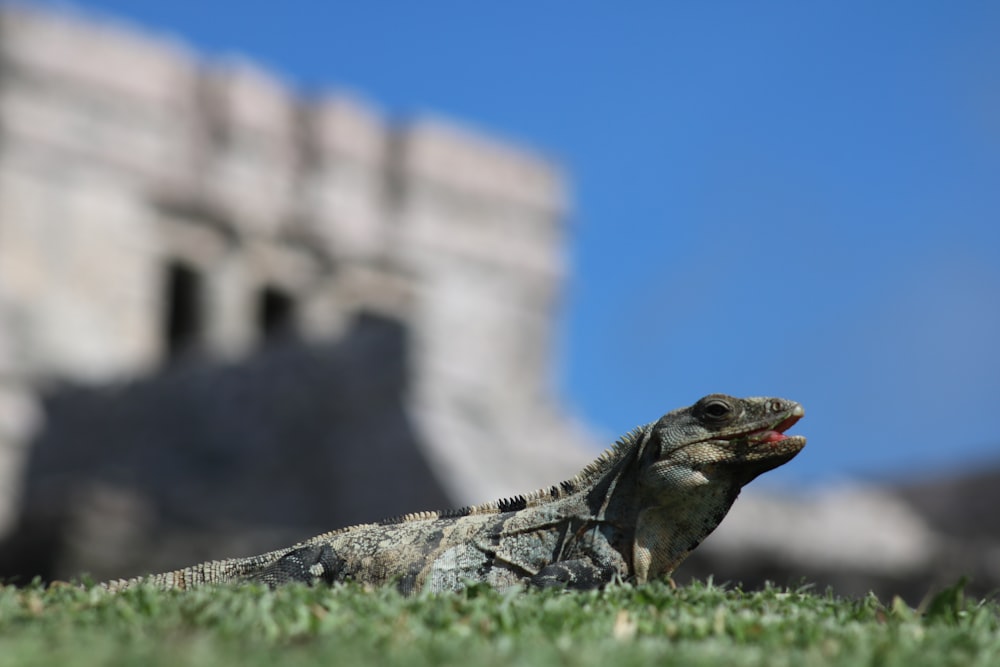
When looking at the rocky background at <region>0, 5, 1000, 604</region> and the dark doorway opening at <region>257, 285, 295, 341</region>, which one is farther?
the dark doorway opening at <region>257, 285, 295, 341</region>

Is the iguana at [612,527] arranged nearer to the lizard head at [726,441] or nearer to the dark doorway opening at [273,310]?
the lizard head at [726,441]

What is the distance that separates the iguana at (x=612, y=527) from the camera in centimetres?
909

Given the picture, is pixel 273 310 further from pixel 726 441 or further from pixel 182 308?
pixel 726 441

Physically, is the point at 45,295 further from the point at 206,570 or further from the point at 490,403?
the point at 206,570

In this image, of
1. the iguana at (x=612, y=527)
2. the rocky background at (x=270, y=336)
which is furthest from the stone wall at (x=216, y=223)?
the iguana at (x=612, y=527)

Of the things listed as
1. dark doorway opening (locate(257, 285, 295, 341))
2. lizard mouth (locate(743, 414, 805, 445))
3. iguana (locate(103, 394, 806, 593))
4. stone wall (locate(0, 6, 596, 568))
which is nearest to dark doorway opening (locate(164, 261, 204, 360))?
stone wall (locate(0, 6, 596, 568))

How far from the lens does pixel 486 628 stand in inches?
304

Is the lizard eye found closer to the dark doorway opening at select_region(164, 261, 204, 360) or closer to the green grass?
the green grass

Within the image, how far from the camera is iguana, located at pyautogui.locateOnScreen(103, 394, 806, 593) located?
9.09 meters

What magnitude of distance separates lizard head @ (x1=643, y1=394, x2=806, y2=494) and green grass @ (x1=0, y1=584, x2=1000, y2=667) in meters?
0.60

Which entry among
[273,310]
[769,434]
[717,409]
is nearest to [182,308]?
[273,310]

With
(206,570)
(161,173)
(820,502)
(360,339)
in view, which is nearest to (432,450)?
(360,339)

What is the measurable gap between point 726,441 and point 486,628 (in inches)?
76.5

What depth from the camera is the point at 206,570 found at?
9.61 metres
